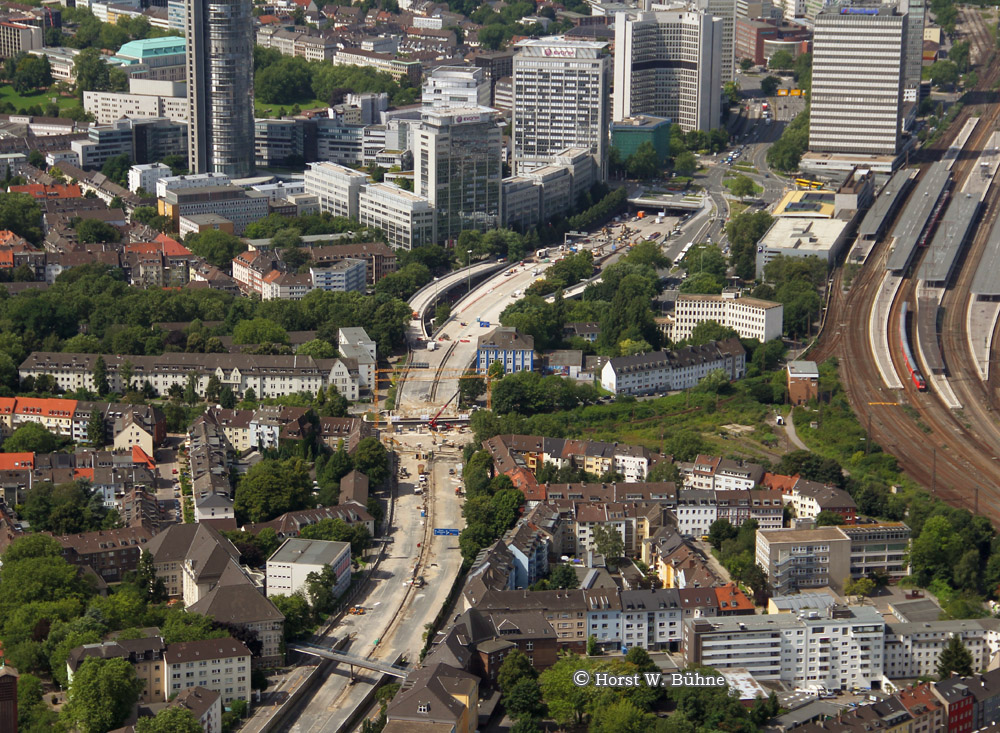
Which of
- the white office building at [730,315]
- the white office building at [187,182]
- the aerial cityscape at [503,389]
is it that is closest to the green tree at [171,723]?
the aerial cityscape at [503,389]

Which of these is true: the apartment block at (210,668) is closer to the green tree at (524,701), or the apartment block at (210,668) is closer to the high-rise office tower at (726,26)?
the green tree at (524,701)

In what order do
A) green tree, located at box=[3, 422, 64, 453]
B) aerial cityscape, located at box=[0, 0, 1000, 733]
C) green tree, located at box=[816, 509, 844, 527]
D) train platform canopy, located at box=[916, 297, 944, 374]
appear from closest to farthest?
aerial cityscape, located at box=[0, 0, 1000, 733] → green tree, located at box=[816, 509, 844, 527] → green tree, located at box=[3, 422, 64, 453] → train platform canopy, located at box=[916, 297, 944, 374]

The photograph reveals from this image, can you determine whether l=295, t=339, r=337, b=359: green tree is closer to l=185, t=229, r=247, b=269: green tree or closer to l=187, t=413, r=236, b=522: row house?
l=187, t=413, r=236, b=522: row house

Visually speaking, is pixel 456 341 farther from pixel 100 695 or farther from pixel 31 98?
pixel 31 98

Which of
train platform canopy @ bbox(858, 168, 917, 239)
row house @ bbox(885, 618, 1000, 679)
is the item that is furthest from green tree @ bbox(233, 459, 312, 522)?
train platform canopy @ bbox(858, 168, 917, 239)

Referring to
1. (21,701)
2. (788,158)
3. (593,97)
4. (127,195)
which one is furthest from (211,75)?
(21,701)

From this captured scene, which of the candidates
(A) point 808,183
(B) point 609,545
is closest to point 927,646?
(B) point 609,545
